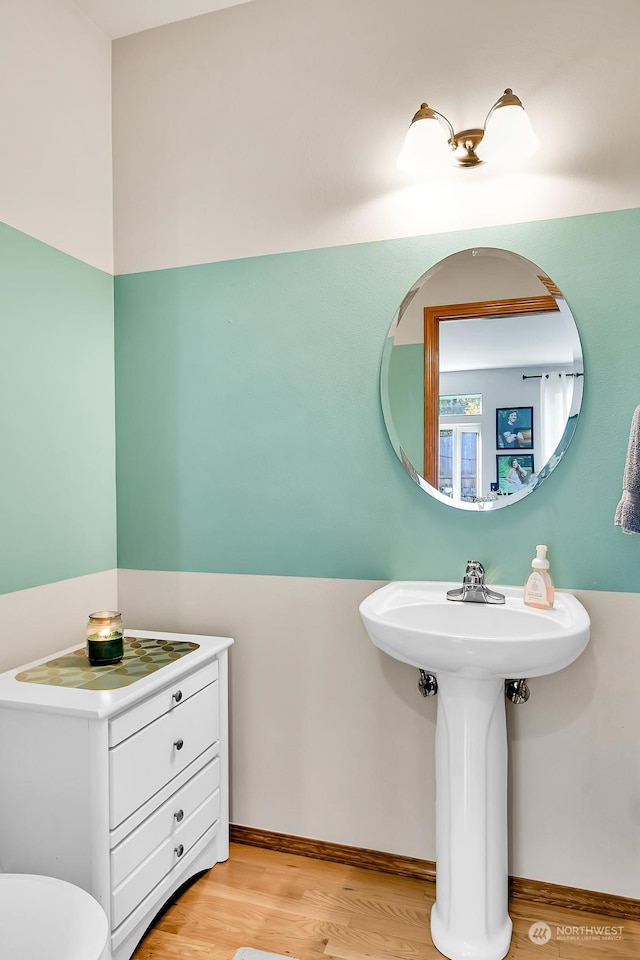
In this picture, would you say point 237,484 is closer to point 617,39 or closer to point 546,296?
point 546,296

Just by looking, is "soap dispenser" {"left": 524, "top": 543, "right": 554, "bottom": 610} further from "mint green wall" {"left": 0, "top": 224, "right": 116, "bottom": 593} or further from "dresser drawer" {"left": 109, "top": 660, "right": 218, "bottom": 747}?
"mint green wall" {"left": 0, "top": 224, "right": 116, "bottom": 593}

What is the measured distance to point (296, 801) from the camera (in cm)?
212

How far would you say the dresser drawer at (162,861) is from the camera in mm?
1545

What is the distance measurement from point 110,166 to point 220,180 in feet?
1.45

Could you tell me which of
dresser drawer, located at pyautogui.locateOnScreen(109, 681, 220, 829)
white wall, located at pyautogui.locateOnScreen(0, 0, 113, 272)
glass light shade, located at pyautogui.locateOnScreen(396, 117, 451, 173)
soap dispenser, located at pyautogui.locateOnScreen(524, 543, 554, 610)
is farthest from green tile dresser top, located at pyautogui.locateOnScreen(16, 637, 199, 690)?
glass light shade, located at pyautogui.locateOnScreen(396, 117, 451, 173)

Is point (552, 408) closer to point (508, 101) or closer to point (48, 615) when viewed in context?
point (508, 101)

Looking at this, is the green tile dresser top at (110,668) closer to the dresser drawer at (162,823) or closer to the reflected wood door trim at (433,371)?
the dresser drawer at (162,823)

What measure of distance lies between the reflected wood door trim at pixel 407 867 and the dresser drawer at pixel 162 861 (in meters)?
0.24

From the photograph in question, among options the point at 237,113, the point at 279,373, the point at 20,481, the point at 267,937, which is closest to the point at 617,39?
the point at 237,113

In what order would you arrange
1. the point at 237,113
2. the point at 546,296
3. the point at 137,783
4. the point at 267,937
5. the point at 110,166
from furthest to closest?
the point at 110,166 → the point at 237,113 → the point at 546,296 → the point at 267,937 → the point at 137,783

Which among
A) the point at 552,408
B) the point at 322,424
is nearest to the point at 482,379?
the point at 552,408

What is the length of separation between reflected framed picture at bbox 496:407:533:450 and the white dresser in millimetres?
1117

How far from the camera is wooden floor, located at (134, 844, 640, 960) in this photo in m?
1.67

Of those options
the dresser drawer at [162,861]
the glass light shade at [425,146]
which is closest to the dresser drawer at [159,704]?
the dresser drawer at [162,861]
